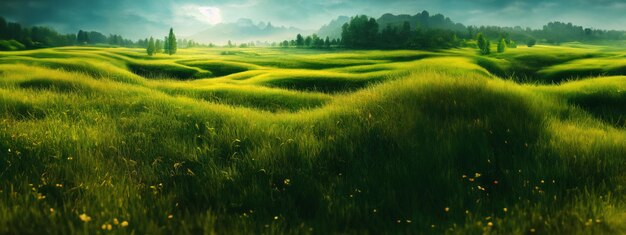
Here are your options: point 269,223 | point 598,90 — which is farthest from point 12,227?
point 598,90

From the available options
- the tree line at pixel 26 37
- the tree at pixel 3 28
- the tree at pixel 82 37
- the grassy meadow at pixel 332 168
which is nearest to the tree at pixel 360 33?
the tree line at pixel 26 37

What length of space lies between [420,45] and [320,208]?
121 metres

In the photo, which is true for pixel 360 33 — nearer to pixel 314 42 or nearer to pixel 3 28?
pixel 314 42

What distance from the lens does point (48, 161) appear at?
5320 millimetres

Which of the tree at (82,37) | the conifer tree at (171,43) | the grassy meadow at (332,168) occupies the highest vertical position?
the tree at (82,37)

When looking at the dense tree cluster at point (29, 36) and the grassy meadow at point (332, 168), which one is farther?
the dense tree cluster at point (29, 36)

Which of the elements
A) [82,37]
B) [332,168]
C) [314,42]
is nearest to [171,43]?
[314,42]

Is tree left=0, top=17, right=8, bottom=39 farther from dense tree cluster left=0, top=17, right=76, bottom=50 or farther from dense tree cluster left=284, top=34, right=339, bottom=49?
dense tree cluster left=284, top=34, right=339, bottom=49

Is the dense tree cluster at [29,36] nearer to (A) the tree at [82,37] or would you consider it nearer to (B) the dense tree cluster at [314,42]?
(A) the tree at [82,37]

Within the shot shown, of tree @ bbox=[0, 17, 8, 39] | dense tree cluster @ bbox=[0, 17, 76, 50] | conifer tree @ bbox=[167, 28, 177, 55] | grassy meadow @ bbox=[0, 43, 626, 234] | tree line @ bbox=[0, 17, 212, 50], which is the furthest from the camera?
dense tree cluster @ bbox=[0, 17, 76, 50]

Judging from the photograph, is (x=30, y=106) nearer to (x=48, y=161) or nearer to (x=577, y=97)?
(x=48, y=161)

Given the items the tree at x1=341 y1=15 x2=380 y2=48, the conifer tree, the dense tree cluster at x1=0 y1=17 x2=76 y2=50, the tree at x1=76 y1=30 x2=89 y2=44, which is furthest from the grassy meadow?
the tree at x1=76 y1=30 x2=89 y2=44

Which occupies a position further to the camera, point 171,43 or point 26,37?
point 26,37

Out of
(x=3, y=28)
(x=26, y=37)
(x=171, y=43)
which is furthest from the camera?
(x=26, y=37)
